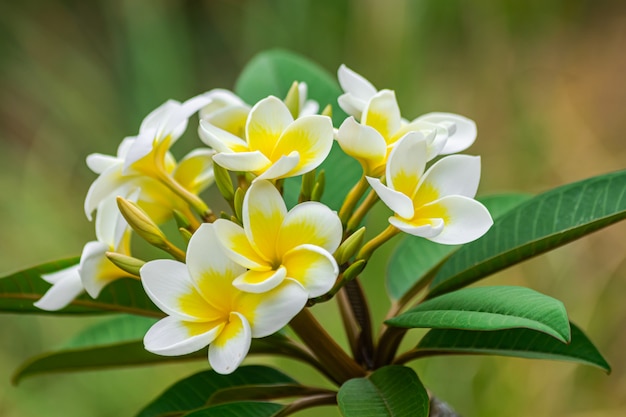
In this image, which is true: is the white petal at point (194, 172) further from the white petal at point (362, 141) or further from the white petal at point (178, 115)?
the white petal at point (362, 141)

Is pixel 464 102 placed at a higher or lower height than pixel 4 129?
lower

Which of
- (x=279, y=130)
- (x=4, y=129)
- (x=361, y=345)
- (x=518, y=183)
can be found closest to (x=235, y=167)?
(x=279, y=130)

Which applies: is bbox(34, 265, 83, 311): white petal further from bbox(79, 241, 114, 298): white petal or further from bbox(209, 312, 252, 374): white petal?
bbox(209, 312, 252, 374): white petal

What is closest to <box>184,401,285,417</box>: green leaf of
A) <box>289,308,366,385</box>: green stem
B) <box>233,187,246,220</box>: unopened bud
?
<box>289,308,366,385</box>: green stem

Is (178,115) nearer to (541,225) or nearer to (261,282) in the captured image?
(261,282)

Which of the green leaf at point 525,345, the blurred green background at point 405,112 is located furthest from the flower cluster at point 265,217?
the blurred green background at point 405,112

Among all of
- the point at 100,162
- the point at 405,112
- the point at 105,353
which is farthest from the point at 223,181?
the point at 405,112

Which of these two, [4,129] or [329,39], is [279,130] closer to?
[329,39]
